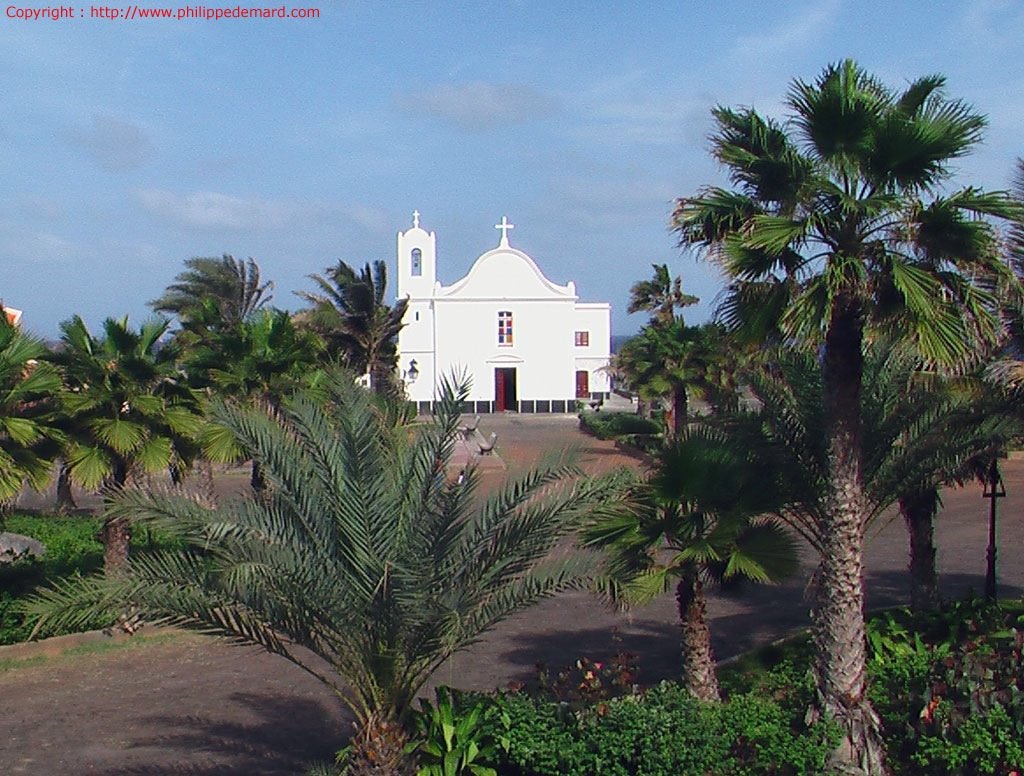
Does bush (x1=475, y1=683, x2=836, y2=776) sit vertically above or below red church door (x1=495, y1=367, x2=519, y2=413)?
below

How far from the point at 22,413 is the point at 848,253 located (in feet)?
→ 29.7

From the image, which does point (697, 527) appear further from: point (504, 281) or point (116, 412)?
point (504, 281)

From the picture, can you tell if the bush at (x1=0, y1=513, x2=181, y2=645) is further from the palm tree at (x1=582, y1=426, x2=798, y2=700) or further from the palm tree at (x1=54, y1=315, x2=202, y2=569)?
the palm tree at (x1=582, y1=426, x2=798, y2=700)

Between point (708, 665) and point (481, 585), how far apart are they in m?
2.92

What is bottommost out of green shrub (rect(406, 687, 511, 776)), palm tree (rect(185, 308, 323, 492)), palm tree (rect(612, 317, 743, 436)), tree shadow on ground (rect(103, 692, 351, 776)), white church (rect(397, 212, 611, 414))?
tree shadow on ground (rect(103, 692, 351, 776))

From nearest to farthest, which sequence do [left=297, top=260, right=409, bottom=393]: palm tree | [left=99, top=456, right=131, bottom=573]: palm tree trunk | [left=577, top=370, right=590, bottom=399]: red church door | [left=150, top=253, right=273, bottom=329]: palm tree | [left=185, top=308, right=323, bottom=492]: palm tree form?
1. [left=99, top=456, right=131, bottom=573]: palm tree trunk
2. [left=185, top=308, right=323, bottom=492]: palm tree
3. [left=297, top=260, right=409, bottom=393]: palm tree
4. [left=150, top=253, right=273, bottom=329]: palm tree
5. [left=577, top=370, right=590, bottom=399]: red church door

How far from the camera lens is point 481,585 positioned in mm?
7273

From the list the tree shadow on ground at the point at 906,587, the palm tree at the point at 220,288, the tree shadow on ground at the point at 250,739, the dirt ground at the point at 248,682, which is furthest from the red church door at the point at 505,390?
the tree shadow on ground at the point at 250,739

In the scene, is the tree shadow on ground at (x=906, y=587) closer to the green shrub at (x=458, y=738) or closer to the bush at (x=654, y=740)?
the bush at (x=654, y=740)

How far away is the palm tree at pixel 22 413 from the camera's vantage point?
11.0m

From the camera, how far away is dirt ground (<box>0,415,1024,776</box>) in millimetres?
9508


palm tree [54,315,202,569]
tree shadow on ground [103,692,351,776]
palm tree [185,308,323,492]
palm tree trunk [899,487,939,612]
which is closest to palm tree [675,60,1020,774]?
palm tree trunk [899,487,939,612]

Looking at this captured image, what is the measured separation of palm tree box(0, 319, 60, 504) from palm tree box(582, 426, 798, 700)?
20.1 ft

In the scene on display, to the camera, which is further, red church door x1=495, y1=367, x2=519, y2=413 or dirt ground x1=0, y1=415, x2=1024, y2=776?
red church door x1=495, y1=367, x2=519, y2=413
